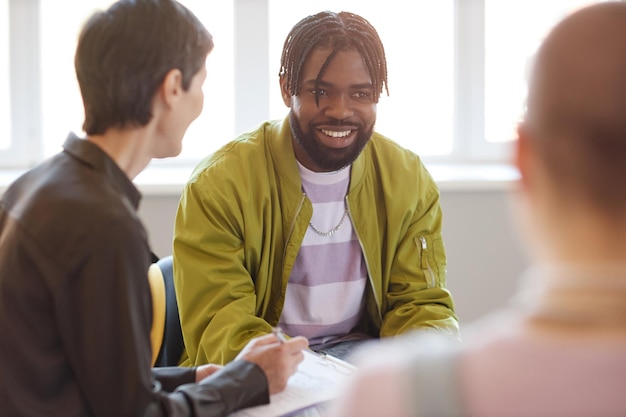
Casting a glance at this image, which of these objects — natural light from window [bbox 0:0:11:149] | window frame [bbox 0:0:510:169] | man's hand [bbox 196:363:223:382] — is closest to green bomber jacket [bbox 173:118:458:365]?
man's hand [bbox 196:363:223:382]

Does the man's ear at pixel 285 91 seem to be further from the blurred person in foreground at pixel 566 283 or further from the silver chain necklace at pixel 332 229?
the blurred person in foreground at pixel 566 283

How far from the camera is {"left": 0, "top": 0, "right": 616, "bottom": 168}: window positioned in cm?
327

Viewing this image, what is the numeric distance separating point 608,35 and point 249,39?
8.77 ft

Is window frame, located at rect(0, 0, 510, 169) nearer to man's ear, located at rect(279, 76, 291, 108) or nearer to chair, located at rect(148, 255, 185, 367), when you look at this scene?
man's ear, located at rect(279, 76, 291, 108)

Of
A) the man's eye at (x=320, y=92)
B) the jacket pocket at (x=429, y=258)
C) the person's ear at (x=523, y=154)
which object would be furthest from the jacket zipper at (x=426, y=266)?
the person's ear at (x=523, y=154)

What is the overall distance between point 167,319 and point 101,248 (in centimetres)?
85

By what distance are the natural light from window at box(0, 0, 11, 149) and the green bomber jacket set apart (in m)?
1.48

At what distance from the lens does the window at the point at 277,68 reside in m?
3.27

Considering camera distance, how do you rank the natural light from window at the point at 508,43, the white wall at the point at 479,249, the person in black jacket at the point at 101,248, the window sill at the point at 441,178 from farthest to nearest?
the natural light from window at the point at 508,43, the white wall at the point at 479,249, the window sill at the point at 441,178, the person in black jacket at the point at 101,248

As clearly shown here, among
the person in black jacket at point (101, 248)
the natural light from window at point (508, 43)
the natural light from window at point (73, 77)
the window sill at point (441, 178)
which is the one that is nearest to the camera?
the person in black jacket at point (101, 248)

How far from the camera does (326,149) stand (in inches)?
81.4

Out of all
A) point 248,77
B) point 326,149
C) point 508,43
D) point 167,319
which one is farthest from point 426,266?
point 508,43

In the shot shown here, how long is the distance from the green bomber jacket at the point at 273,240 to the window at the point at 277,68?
45.6 inches

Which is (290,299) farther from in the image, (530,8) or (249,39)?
(530,8)
